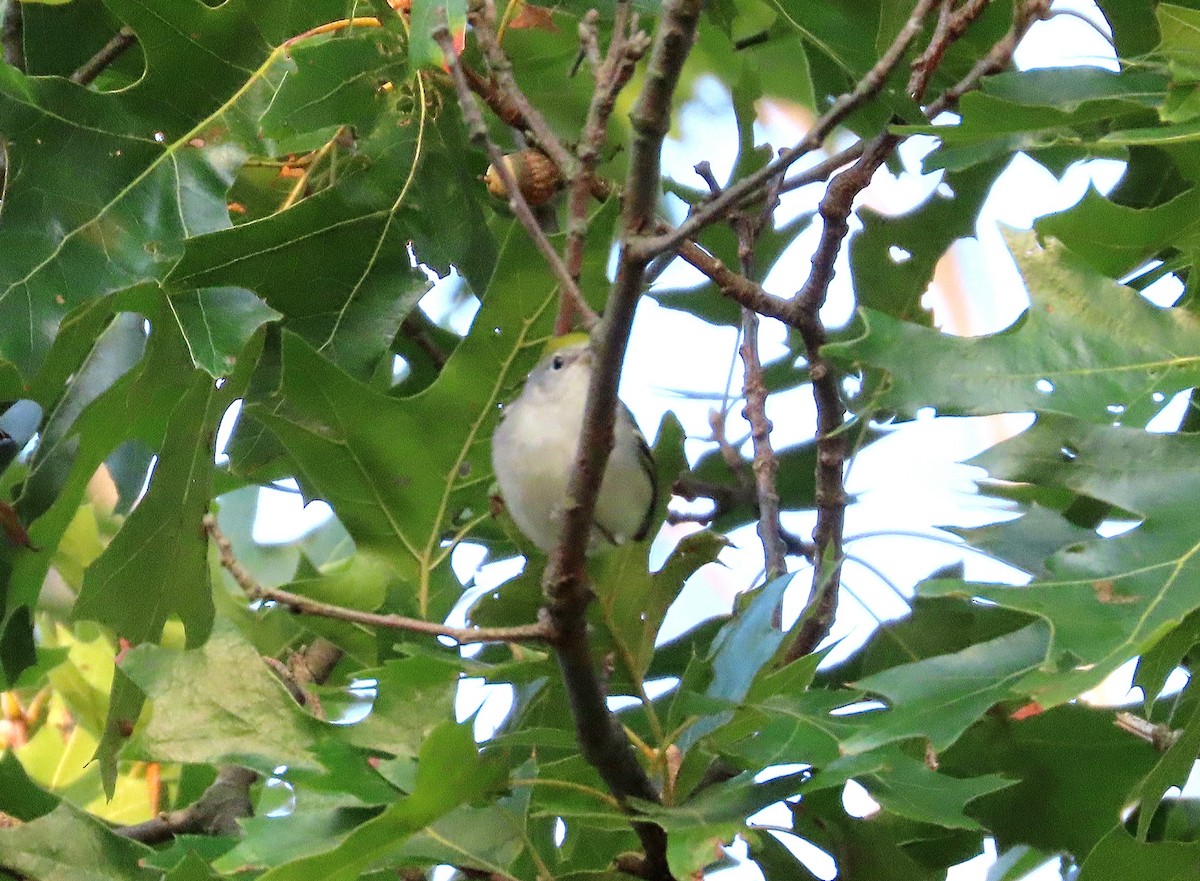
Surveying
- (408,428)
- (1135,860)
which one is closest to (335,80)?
(408,428)

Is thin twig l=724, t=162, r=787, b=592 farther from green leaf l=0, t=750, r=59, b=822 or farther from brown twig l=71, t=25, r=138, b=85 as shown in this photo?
green leaf l=0, t=750, r=59, b=822

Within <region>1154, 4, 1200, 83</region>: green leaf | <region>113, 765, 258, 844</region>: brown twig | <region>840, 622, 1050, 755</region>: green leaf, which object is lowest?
<region>113, 765, 258, 844</region>: brown twig

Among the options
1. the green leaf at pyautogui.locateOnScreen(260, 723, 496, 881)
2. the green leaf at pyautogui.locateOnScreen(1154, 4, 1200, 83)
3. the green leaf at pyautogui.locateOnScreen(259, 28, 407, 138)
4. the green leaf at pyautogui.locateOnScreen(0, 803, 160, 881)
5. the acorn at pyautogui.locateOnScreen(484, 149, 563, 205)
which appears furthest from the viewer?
the acorn at pyautogui.locateOnScreen(484, 149, 563, 205)

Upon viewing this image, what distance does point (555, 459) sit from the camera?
189 centimetres

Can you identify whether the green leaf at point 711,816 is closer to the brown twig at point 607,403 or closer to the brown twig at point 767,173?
the brown twig at point 607,403

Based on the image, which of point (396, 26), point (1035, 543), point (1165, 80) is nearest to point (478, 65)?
point (396, 26)

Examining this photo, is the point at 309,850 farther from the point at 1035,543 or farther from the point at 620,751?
the point at 1035,543

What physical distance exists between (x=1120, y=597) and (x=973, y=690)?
17cm

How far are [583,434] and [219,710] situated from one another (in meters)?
0.62

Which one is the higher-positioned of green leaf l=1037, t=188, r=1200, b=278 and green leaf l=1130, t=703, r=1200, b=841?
green leaf l=1037, t=188, r=1200, b=278

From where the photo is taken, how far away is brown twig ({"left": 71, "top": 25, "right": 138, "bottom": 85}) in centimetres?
208

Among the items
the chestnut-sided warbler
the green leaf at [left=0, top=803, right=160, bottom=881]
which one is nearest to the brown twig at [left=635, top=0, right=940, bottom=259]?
the chestnut-sided warbler

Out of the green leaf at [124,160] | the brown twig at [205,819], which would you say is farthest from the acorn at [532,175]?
the brown twig at [205,819]

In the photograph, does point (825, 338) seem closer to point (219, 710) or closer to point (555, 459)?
point (555, 459)
